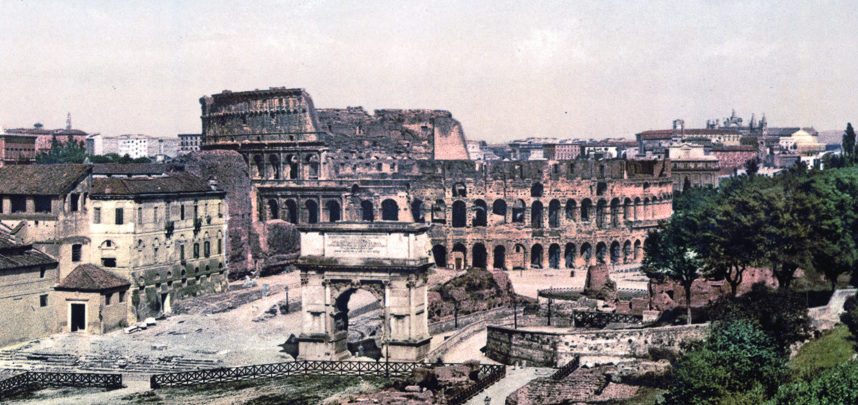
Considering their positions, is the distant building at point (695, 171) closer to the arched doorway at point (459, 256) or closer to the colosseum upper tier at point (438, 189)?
the colosseum upper tier at point (438, 189)

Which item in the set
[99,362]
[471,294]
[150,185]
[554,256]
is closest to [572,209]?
[554,256]

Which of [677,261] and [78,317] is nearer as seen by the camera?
[677,261]

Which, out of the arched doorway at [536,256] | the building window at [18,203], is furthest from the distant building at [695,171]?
the building window at [18,203]

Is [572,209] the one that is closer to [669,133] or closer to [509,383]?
[509,383]

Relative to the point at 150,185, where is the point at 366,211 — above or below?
below

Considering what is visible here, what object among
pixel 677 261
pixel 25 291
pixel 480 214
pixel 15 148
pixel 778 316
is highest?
pixel 15 148

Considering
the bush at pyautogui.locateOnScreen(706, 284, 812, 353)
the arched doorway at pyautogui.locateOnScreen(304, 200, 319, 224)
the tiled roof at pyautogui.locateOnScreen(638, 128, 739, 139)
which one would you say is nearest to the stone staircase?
the bush at pyautogui.locateOnScreen(706, 284, 812, 353)
